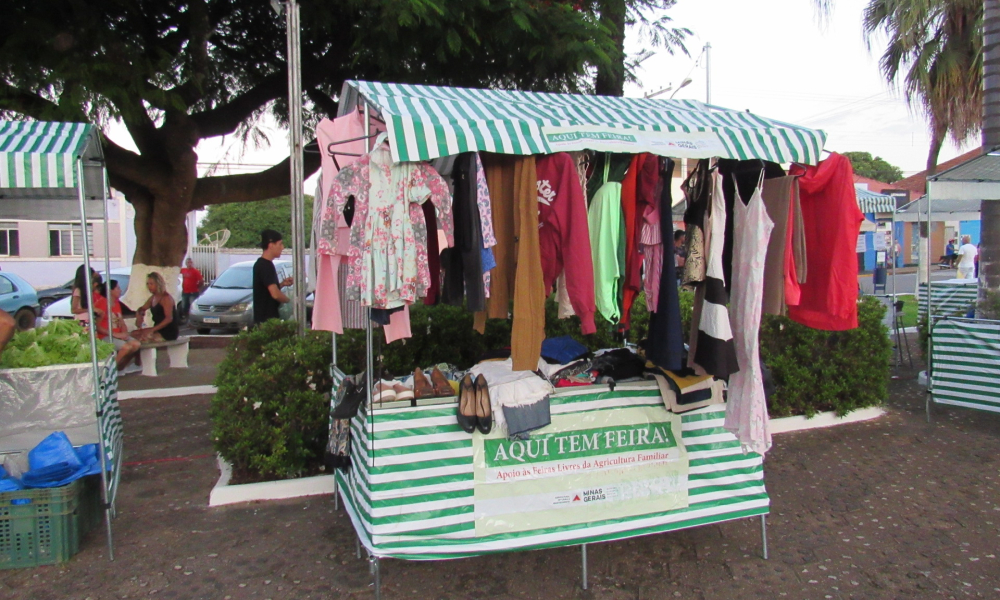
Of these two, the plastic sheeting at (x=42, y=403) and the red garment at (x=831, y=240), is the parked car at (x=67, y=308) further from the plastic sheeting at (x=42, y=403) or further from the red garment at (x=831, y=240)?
the red garment at (x=831, y=240)

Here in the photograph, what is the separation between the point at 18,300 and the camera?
13.9m

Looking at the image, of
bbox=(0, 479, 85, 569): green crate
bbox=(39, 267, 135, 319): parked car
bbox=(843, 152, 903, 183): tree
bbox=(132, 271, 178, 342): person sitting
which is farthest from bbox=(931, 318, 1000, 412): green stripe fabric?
bbox=(843, 152, 903, 183): tree

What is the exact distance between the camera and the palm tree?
12.9 meters

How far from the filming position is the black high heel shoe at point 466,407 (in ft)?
11.5

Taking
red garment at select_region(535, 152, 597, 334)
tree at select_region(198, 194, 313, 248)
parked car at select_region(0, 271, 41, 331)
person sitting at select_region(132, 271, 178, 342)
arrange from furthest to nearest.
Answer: tree at select_region(198, 194, 313, 248), parked car at select_region(0, 271, 41, 331), person sitting at select_region(132, 271, 178, 342), red garment at select_region(535, 152, 597, 334)

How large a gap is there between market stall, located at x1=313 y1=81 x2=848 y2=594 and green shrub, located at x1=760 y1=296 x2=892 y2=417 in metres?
2.39

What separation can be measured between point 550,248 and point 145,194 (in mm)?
8372

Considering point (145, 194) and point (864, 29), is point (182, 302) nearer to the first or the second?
point (145, 194)

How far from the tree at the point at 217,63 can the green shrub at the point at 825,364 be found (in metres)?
3.45

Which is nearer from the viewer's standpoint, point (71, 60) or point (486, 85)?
point (71, 60)

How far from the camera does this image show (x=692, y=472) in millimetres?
3965

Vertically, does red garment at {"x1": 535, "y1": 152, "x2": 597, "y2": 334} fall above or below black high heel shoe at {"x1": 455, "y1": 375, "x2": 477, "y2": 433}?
above

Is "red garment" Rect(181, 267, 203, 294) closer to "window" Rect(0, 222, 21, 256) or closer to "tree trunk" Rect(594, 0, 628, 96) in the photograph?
"tree trunk" Rect(594, 0, 628, 96)

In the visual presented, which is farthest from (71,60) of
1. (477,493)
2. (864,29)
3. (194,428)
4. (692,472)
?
(864,29)
